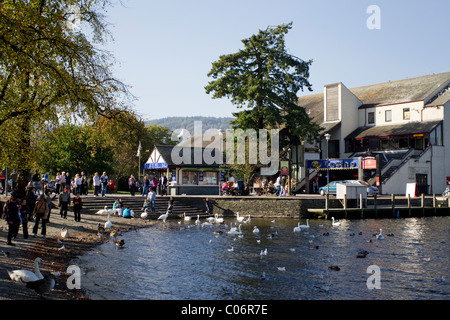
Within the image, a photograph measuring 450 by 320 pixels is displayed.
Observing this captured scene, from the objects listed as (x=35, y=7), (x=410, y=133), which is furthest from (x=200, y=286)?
(x=410, y=133)

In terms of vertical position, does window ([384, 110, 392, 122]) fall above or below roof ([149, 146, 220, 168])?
above

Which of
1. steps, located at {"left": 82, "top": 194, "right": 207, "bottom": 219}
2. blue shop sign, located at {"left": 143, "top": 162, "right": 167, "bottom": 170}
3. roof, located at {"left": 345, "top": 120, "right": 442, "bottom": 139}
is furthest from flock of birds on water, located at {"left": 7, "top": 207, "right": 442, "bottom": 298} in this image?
roof, located at {"left": 345, "top": 120, "right": 442, "bottom": 139}

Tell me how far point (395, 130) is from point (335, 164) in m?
9.37

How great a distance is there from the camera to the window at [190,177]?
45428mm

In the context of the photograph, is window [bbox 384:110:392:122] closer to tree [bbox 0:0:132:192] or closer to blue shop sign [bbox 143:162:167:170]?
blue shop sign [bbox 143:162:167:170]

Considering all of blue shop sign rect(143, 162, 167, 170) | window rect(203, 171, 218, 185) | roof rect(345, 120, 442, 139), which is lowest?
window rect(203, 171, 218, 185)

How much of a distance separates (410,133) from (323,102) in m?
16.4

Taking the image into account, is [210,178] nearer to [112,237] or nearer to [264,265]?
[112,237]

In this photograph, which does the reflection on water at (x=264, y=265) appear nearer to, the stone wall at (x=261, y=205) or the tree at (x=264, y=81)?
the stone wall at (x=261, y=205)

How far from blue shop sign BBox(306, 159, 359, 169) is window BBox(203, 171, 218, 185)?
14414mm

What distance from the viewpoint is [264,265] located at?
61.3 feet

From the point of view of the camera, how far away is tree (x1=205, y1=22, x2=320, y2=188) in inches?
1930

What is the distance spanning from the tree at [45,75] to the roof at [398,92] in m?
44.4

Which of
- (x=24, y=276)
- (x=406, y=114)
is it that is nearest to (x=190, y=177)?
(x=406, y=114)
